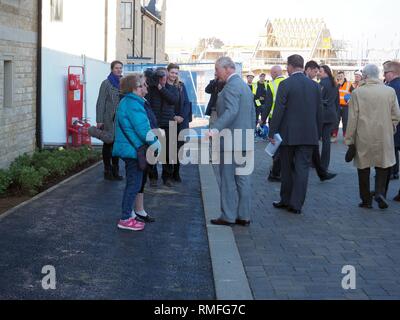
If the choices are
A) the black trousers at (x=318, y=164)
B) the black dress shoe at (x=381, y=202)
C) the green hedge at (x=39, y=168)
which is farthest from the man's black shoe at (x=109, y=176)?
the black dress shoe at (x=381, y=202)

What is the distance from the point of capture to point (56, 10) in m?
19.2

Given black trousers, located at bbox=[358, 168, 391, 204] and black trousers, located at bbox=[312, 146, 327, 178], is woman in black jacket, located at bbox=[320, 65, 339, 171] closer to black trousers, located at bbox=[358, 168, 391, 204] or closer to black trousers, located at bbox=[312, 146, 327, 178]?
black trousers, located at bbox=[312, 146, 327, 178]

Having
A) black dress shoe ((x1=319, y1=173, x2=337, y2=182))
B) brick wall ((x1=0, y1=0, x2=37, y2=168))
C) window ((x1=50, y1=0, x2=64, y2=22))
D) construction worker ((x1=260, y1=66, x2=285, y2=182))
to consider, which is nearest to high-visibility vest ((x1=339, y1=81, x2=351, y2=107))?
construction worker ((x1=260, y1=66, x2=285, y2=182))

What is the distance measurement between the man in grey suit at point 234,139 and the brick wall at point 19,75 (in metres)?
4.94

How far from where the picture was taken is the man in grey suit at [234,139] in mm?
7367

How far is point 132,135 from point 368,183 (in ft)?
11.4

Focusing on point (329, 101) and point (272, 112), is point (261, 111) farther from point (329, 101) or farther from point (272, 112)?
point (272, 112)

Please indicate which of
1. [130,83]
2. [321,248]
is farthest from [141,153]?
[321,248]

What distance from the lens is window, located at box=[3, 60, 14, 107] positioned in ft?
38.2

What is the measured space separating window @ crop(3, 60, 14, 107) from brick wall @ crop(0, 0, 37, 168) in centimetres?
7

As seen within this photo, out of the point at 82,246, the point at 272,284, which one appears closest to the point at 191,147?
the point at 82,246

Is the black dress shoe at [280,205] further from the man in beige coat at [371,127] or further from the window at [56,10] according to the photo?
the window at [56,10]
